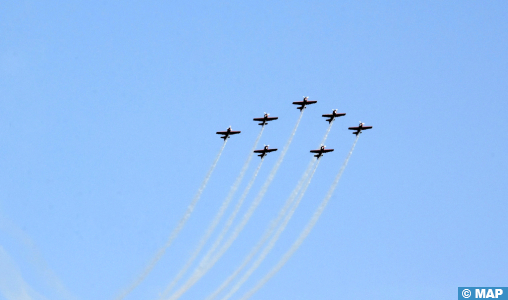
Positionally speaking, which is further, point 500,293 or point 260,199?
point 260,199

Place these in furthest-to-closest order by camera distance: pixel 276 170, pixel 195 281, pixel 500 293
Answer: pixel 276 170, pixel 195 281, pixel 500 293

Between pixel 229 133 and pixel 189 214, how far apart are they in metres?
18.4

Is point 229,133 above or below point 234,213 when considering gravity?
above

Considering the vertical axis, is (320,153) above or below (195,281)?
above

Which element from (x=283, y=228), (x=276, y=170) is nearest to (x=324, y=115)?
(x=276, y=170)

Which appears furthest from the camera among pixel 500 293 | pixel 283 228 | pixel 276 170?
pixel 276 170

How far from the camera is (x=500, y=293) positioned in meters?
120

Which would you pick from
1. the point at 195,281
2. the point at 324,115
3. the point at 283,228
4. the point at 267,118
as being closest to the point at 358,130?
the point at 324,115

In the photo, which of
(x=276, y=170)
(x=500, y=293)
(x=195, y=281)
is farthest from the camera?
(x=276, y=170)

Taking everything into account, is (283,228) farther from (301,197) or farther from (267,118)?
(267,118)

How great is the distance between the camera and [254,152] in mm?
152875

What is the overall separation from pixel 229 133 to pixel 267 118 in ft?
25.0

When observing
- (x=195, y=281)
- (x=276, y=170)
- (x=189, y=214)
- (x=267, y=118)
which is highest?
(x=267, y=118)

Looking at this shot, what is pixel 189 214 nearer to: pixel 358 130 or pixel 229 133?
pixel 229 133
